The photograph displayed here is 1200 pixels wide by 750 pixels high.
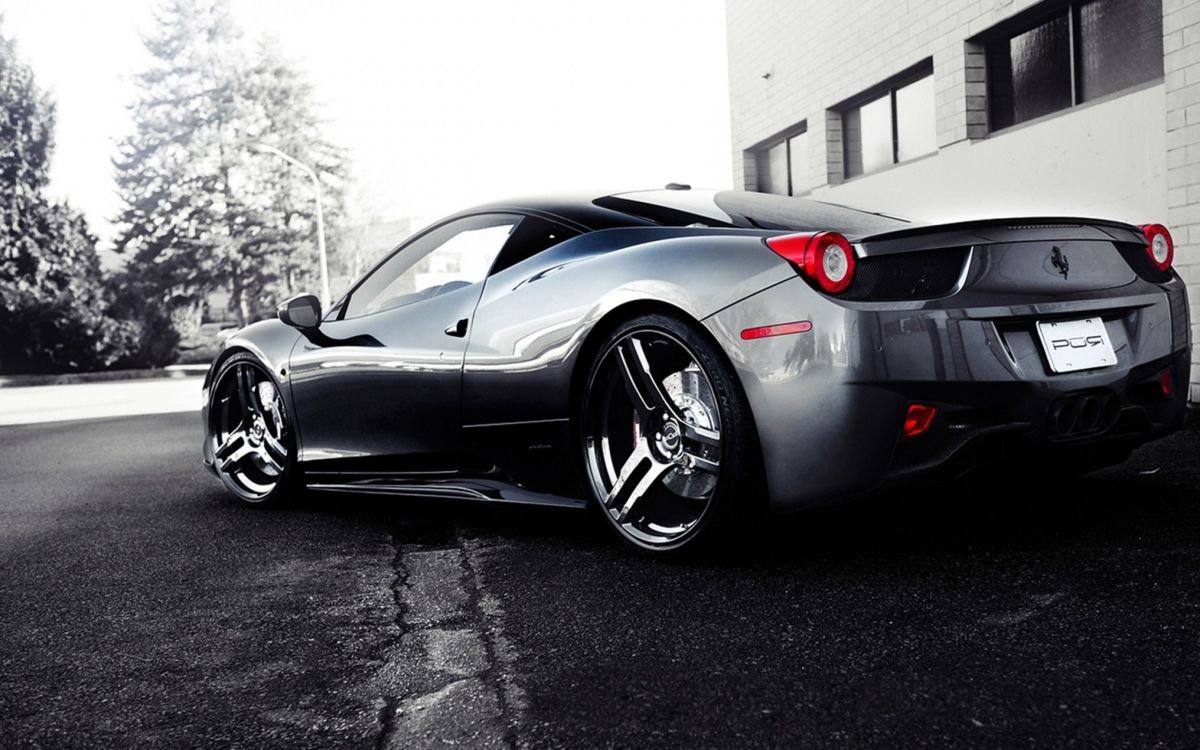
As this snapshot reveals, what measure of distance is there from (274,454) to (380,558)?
1378 millimetres

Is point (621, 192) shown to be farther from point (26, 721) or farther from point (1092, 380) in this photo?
point (26, 721)

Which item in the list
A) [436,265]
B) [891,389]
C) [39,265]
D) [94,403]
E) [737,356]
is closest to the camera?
[891,389]

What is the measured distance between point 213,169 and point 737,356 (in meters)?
42.6

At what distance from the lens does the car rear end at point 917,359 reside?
2779mm

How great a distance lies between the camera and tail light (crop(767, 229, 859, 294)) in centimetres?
280

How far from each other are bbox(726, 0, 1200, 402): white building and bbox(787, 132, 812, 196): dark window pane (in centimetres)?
3

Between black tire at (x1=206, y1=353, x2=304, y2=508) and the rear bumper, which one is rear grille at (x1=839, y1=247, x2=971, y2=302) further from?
black tire at (x1=206, y1=353, x2=304, y2=508)

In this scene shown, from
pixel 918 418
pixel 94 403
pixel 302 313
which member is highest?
pixel 302 313

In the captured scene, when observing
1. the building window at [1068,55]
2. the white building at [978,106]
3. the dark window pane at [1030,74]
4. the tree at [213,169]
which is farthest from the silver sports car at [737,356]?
the tree at [213,169]

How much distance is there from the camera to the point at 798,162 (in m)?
14.5

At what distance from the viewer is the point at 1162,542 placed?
123 inches

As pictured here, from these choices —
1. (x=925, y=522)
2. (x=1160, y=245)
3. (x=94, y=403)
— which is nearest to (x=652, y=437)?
(x=925, y=522)

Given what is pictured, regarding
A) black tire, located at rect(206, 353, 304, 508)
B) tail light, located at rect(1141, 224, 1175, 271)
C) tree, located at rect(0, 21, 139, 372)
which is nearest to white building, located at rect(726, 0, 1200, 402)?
tail light, located at rect(1141, 224, 1175, 271)

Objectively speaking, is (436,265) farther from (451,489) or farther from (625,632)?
(625,632)
